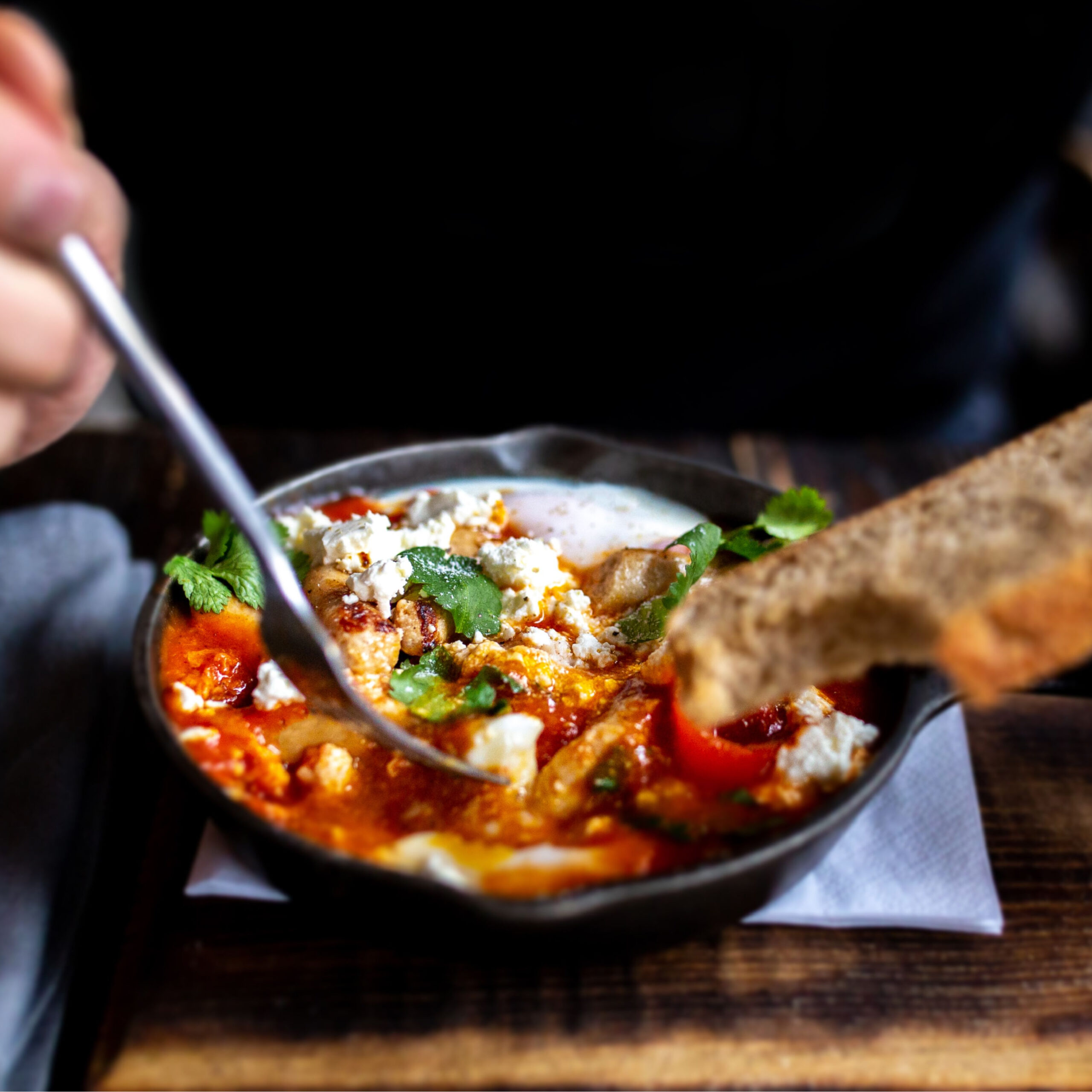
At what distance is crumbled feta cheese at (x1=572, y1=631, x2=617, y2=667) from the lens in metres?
1.97

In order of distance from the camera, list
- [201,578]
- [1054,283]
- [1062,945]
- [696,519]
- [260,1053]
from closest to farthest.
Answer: [260,1053] → [1062,945] → [201,578] → [696,519] → [1054,283]

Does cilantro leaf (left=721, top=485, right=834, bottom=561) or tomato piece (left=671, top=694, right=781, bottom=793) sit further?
cilantro leaf (left=721, top=485, right=834, bottom=561)

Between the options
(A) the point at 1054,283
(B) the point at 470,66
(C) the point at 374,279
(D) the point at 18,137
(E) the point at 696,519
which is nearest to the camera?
(D) the point at 18,137

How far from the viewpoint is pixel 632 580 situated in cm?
210

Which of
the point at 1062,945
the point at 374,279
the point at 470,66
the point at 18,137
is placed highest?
the point at 18,137

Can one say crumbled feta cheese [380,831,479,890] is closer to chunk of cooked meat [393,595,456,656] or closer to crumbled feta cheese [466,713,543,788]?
crumbled feta cheese [466,713,543,788]

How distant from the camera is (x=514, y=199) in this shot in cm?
367

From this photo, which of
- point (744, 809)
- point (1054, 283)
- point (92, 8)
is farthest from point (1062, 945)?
point (1054, 283)

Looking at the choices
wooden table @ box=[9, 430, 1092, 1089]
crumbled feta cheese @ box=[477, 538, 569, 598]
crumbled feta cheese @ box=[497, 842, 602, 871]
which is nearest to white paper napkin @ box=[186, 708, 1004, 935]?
wooden table @ box=[9, 430, 1092, 1089]

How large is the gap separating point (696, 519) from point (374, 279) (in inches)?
83.1

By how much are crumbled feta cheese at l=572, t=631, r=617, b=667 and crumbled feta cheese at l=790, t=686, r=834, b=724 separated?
1.24 ft

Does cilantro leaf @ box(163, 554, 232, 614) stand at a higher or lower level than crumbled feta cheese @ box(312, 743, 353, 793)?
higher

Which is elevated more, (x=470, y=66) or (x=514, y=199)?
(x=470, y=66)

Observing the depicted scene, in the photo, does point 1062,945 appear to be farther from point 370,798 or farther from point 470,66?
point 470,66
